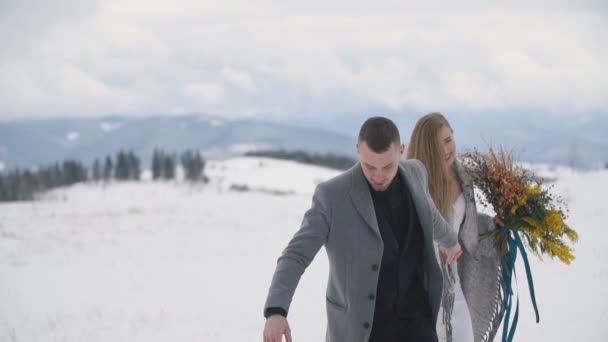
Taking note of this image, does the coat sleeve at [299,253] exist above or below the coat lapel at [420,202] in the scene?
below

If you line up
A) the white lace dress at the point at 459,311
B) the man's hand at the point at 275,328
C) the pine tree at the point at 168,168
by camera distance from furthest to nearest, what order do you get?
the pine tree at the point at 168,168, the white lace dress at the point at 459,311, the man's hand at the point at 275,328

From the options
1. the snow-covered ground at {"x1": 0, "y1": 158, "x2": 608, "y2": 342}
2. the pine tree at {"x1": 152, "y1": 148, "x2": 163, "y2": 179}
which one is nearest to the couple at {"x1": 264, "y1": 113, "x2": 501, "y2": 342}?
the snow-covered ground at {"x1": 0, "y1": 158, "x2": 608, "y2": 342}

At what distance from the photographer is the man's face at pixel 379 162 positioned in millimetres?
2881

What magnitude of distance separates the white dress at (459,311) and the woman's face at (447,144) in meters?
0.36

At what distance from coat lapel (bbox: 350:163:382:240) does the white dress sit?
2.11 meters

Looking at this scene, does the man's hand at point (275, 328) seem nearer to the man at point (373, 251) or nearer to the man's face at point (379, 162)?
the man at point (373, 251)

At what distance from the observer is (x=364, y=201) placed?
9.93 feet

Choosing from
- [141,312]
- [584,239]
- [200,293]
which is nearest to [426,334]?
[141,312]

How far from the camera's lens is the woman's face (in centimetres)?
491

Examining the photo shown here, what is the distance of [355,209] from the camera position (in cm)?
301

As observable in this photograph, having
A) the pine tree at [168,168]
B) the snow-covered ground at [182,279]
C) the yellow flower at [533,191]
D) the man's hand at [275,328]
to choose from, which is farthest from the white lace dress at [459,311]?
the pine tree at [168,168]

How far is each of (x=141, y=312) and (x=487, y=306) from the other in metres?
6.58

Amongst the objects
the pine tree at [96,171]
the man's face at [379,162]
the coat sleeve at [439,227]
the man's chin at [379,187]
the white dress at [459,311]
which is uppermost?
the man's face at [379,162]

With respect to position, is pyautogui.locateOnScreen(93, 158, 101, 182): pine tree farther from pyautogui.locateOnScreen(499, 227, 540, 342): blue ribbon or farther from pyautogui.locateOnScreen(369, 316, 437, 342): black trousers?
pyautogui.locateOnScreen(369, 316, 437, 342): black trousers
